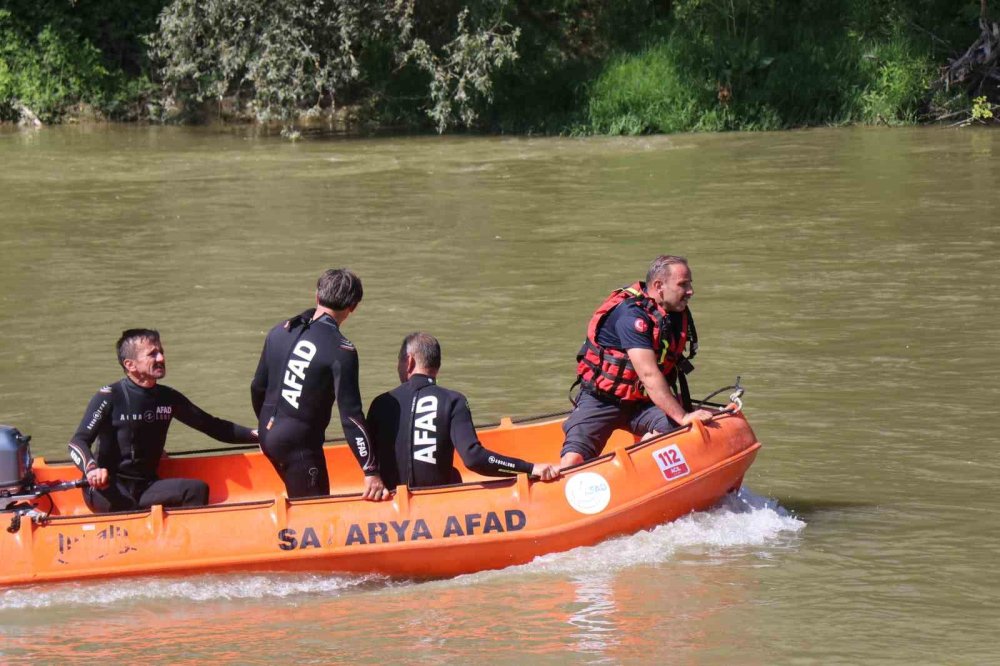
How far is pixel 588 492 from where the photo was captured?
625 centimetres

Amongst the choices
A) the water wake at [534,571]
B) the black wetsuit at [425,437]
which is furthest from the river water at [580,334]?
the black wetsuit at [425,437]

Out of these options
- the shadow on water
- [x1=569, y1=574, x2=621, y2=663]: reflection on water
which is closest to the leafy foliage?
the shadow on water

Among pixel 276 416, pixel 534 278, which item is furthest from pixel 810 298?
pixel 276 416

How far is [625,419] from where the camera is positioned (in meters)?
6.71

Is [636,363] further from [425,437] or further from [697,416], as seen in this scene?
[425,437]

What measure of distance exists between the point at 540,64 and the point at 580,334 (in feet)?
46.6

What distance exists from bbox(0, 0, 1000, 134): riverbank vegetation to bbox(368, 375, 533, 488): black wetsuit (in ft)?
51.3

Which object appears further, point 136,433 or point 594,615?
point 136,433

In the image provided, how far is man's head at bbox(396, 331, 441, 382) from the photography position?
605 centimetres

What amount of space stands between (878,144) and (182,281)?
1084cm

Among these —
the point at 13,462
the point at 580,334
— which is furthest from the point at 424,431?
the point at 580,334

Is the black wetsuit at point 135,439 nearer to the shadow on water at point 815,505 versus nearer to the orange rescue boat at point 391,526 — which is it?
the orange rescue boat at point 391,526

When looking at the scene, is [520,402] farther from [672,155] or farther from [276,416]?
[672,155]

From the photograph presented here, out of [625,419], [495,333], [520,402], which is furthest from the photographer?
[495,333]
